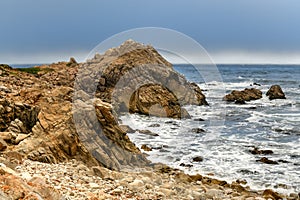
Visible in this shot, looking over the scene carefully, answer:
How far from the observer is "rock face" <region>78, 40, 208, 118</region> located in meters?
33.4

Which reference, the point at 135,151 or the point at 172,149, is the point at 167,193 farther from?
the point at 172,149

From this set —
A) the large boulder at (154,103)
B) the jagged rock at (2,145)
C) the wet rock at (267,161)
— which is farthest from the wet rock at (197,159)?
the large boulder at (154,103)

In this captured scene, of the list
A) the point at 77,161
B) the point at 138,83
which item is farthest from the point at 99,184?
the point at 138,83

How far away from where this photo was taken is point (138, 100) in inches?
1329

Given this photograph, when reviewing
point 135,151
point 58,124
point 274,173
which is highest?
point 58,124

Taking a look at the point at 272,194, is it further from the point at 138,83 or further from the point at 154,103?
the point at 138,83

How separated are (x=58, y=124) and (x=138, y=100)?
20029mm

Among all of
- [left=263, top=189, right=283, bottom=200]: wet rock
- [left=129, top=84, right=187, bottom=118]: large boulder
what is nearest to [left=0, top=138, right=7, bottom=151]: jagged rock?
[left=263, top=189, right=283, bottom=200]: wet rock

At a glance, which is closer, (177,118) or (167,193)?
(167,193)

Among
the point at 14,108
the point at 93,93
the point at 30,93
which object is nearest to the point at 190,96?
the point at 93,93

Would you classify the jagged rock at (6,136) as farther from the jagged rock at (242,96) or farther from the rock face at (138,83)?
the jagged rock at (242,96)

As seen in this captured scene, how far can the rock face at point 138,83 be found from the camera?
3344 cm

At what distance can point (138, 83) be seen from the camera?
35.6 metres

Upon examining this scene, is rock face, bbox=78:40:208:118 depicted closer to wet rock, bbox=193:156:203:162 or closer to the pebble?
wet rock, bbox=193:156:203:162
